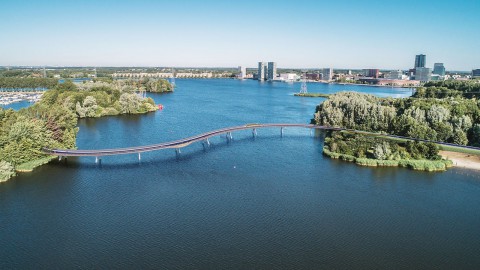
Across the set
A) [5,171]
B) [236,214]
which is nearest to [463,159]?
[236,214]

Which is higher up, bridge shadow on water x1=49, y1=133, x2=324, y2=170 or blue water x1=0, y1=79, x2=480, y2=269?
Result: bridge shadow on water x1=49, y1=133, x2=324, y2=170

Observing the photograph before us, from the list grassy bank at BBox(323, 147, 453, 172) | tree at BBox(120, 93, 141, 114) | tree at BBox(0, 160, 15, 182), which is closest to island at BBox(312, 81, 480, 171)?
grassy bank at BBox(323, 147, 453, 172)

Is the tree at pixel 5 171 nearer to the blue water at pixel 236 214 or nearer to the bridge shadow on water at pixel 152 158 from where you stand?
the blue water at pixel 236 214

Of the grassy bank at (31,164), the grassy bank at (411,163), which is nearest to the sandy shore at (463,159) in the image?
the grassy bank at (411,163)

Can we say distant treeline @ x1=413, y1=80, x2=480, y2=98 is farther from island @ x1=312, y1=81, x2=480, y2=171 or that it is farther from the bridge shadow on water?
the bridge shadow on water

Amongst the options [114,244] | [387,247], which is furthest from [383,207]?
[114,244]
